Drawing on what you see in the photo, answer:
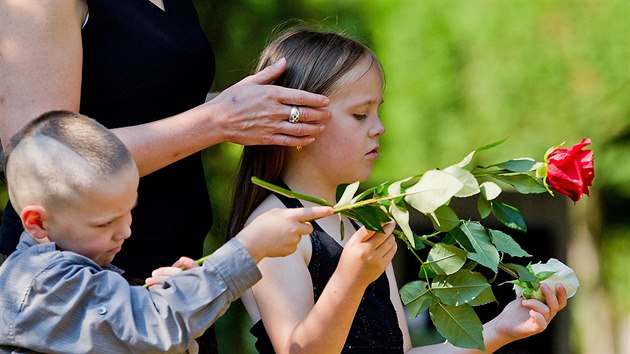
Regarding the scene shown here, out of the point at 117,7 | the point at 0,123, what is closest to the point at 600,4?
the point at 117,7

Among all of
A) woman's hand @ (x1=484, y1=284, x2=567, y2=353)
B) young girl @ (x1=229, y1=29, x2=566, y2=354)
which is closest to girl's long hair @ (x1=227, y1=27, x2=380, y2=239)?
young girl @ (x1=229, y1=29, x2=566, y2=354)

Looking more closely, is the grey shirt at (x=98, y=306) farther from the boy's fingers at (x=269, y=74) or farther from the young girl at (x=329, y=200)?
the boy's fingers at (x=269, y=74)

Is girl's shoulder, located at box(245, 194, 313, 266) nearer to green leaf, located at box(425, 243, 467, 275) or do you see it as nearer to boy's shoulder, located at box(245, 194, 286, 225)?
boy's shoulder, located at box(245, 194, 286, 225)

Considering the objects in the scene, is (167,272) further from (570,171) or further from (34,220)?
(570,171)

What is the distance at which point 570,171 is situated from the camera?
221 centimetres

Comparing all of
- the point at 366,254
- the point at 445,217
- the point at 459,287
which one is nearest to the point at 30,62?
the point at 366,254

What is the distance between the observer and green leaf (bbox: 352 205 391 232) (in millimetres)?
2070

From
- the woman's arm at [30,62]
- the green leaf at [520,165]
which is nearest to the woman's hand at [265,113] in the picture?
the woman's arm at [30,62]

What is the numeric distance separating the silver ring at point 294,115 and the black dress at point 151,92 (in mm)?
259

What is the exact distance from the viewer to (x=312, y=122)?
248 centimetres

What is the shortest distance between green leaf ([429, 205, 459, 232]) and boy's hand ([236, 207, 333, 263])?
0.28m

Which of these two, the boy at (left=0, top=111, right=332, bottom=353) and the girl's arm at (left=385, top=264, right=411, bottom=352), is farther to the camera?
the girl's arm at (left=385, top=264, right=411, bottom=352)

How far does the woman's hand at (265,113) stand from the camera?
235 centimetres

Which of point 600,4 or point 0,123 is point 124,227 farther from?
point 600,4
